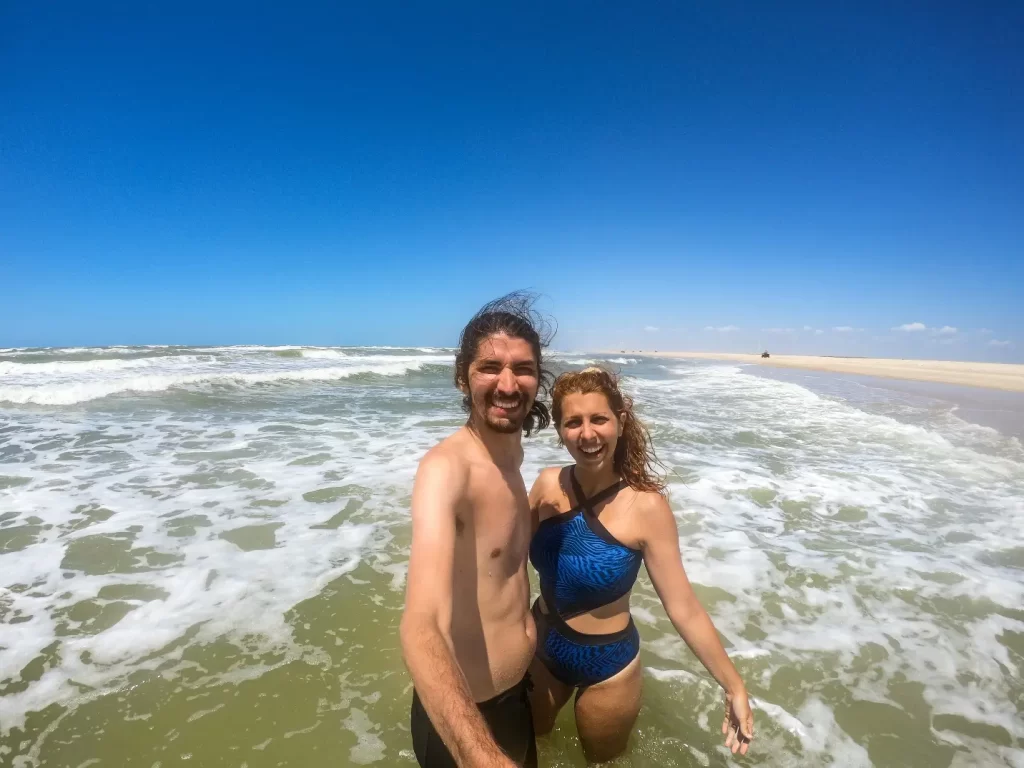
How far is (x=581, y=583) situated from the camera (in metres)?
2.56

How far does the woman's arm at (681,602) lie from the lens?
2316 millimetres

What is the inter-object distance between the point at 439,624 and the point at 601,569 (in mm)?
1009

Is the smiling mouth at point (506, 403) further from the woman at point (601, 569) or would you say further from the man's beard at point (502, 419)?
the woman at point (601, 569)

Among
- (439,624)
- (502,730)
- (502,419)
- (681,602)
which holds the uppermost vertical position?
(502,419)

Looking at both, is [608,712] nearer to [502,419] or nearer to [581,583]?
[581,583]

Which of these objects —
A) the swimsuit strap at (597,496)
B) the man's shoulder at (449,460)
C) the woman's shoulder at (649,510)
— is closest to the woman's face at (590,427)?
the swimsuit strap at (597,496)

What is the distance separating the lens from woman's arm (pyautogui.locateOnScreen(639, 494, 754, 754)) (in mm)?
2316

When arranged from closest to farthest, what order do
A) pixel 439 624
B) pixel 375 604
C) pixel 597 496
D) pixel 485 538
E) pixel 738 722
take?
pixel 439 624
pixel 485 538
pixel 738 722
pixel 597 496
pixel 375 604

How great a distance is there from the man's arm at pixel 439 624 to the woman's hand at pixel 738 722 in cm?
140

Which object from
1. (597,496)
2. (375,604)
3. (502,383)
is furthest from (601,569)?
(375,604)

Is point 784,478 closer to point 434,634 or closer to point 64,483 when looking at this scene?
point 434,634

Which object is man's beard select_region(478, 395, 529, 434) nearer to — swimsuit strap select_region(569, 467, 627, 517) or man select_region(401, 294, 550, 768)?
man select_region(401, 294, 550, 768)

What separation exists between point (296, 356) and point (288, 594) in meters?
35.5

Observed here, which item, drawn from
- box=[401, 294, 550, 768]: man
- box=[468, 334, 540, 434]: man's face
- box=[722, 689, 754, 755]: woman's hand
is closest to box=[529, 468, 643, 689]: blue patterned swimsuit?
box=[401, 294, 550, 768]: man
